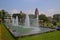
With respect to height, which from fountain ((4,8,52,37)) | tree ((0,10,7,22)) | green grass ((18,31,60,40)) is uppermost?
tree ((0,10,7,22))

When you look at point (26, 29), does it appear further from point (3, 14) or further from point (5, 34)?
point (3, 14)

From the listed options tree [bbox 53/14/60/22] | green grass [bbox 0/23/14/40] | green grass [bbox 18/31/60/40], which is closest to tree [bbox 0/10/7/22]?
green grass [bbox 0/23/14/40]

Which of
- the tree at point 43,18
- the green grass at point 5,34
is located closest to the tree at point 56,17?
the tree at point 43,18

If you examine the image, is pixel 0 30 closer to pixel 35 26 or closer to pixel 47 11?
pixel 35 26

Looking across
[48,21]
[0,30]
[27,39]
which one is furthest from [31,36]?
[0,30]

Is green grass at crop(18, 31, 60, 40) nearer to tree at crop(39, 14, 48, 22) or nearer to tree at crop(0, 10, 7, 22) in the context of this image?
tree at crop(39, 14, 48, 22)

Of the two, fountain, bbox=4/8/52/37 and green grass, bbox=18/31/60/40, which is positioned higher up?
fountain, bbox=4/8/52/37

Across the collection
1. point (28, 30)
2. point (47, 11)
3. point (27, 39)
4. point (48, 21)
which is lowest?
point (27, 39)

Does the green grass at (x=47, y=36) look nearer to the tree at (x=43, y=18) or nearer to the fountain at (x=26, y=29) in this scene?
the fountain at (x=26, y=29)

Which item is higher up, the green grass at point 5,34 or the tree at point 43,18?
the tree at point 43,18

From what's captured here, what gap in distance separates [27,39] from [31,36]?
76 millimetres

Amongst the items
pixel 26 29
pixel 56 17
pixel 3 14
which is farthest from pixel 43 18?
pixel 3 14

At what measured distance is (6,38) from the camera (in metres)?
2.02

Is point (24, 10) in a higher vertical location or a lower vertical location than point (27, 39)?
higher
